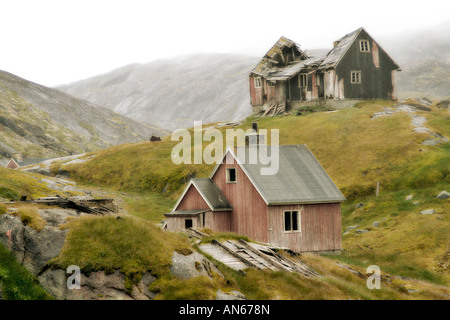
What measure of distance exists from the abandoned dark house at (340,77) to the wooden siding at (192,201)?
161 feet

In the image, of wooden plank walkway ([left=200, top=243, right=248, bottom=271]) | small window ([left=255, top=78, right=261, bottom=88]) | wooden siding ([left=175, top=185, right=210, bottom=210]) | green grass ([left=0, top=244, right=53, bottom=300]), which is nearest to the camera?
green grass ([left=0, top=244, right=53, bottom=300])

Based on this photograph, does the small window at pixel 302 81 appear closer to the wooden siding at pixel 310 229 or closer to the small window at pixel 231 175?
the small window at pixel 231 175

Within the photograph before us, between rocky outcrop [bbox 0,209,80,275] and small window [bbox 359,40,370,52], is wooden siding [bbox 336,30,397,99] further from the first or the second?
rocky outcrop [bbox 0,209,80,275]

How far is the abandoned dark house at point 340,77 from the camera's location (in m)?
85.9

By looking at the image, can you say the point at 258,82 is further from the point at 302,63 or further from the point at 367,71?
the point at 367,71

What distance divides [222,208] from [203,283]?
67.3 feet

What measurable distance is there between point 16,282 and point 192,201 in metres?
24.1

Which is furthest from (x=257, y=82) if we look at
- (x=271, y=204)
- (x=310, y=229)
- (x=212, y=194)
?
(x=271, y=204)

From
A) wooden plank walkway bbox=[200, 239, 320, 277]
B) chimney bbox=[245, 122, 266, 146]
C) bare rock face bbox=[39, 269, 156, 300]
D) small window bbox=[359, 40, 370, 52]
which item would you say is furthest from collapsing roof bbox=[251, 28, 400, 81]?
bare rock face bbox=[39, 269, 156, 300]

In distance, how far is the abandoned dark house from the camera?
85938 millimetres

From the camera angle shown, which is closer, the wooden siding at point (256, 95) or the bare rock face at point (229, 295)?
the bare rock face at point (229, 295)

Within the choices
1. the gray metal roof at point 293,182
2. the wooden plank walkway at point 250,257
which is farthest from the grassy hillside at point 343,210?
the gray metal roof at point 293,182

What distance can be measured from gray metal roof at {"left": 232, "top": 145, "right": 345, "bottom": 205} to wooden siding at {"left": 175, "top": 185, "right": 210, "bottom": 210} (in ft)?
15.0
